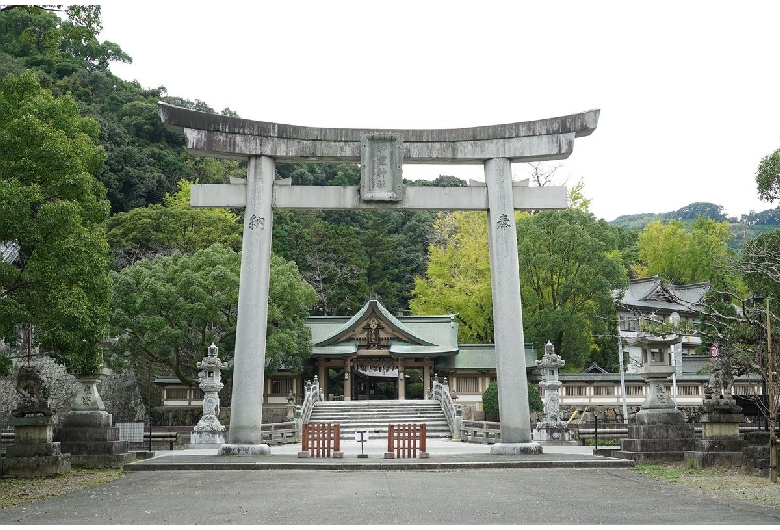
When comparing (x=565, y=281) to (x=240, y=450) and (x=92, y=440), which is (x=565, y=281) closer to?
(x=240, y=450)

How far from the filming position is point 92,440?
15.9 meters

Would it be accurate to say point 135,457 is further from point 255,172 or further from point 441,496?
point 441,496

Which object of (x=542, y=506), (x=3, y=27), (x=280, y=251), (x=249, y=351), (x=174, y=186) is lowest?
(x=542, y=506)

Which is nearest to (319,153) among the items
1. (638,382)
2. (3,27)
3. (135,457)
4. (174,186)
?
(135,457)

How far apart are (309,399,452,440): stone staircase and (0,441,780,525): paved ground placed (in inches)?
616

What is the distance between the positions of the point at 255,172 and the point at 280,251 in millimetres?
32029

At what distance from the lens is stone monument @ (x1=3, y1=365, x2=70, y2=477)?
13.1 metres

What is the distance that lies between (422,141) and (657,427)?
7.80m

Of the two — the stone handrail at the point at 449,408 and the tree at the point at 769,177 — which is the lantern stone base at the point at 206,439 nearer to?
the stone handrail at the point at 449,408

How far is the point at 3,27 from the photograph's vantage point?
57.2m

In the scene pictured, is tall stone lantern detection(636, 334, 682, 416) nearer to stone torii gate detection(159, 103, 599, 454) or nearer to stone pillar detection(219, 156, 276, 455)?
stone torii gate detection(159, 103, 599, 454)

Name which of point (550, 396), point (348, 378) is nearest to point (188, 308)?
point (348, 378)

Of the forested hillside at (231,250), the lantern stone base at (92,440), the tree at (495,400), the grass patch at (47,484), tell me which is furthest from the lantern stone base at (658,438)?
the tree at (495,400)

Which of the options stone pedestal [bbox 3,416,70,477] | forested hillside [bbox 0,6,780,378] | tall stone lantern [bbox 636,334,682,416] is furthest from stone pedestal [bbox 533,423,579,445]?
stone pedestal [bbox 3,416,70,477]
